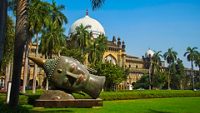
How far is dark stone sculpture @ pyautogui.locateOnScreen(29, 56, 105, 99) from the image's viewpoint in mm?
23750

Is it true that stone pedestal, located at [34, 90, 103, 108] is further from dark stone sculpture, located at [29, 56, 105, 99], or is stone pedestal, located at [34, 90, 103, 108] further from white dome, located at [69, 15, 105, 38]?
white dome, located at [69, 15, 105, 38]

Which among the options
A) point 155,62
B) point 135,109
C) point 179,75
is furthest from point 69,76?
point 179,75

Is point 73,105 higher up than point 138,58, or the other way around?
point 138,58

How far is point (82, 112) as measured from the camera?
20406 mm

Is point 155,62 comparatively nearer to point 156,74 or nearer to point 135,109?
point 156,74

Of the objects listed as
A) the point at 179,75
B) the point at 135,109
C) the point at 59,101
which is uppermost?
the point at 179,75

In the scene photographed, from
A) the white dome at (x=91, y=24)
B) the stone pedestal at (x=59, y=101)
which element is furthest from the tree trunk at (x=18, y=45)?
the white dome at (x=91, y=24)

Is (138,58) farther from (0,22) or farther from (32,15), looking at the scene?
(0,22)

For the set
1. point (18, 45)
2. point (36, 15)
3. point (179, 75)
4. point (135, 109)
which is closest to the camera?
point (18, 45)

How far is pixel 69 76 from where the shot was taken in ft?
77.7

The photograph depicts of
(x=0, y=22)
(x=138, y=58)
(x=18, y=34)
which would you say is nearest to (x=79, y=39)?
(x=18, y=34)

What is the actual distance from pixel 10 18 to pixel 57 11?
12926 millimetres

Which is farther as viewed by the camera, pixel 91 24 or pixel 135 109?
pixel 91 24

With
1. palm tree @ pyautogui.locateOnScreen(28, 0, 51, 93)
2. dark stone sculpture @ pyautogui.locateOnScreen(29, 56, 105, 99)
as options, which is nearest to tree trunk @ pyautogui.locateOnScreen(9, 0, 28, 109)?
dark stone sculpture @ pyautogui.locateOnScreen(29, 56, 105, 99)
